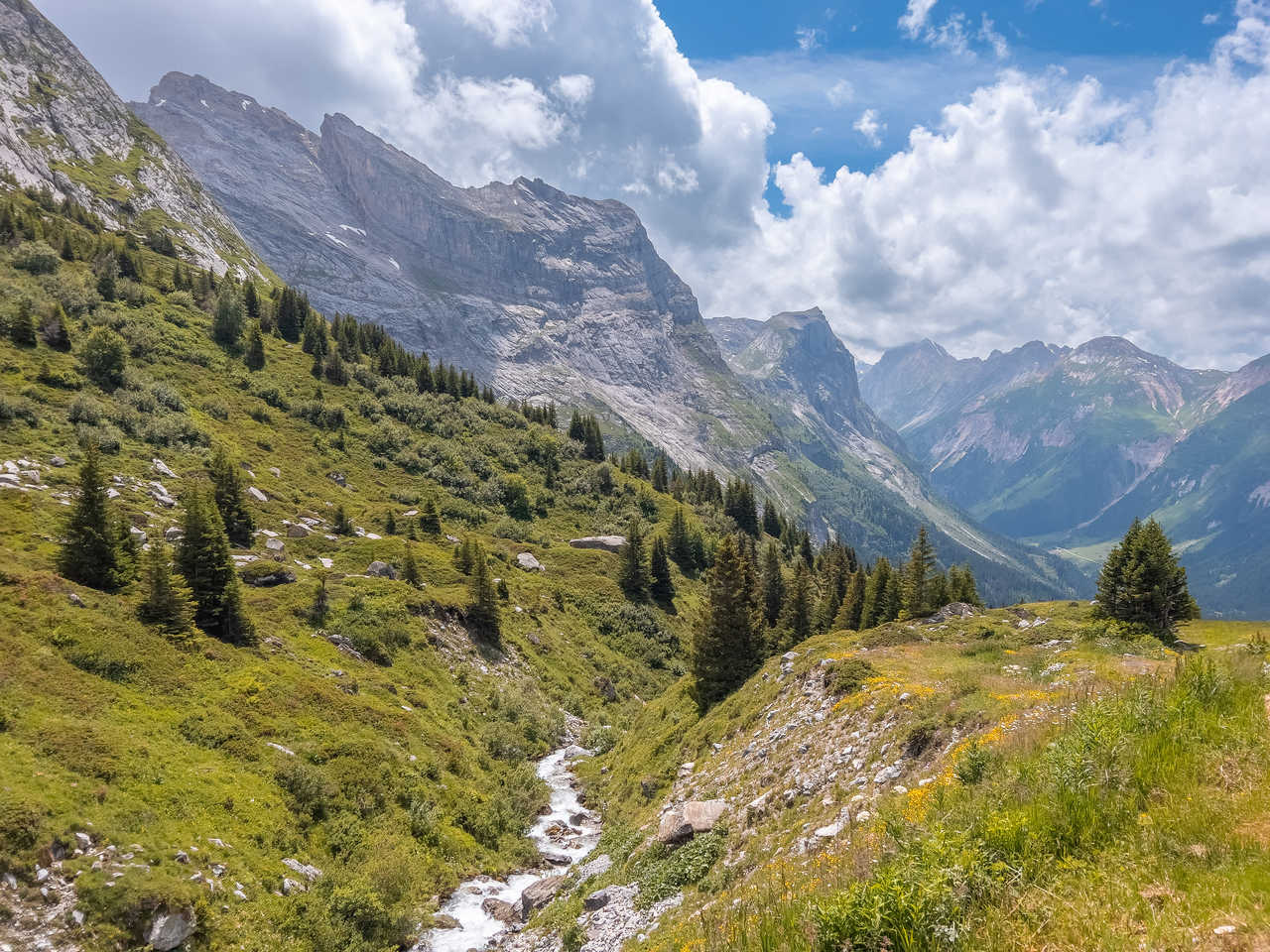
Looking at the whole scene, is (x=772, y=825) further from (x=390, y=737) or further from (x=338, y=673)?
(x=338, y=673)

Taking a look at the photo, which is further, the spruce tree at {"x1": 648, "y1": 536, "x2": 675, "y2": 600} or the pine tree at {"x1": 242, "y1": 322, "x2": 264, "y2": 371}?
the pine tree at {"x1": 242, "y1": 322, "x2": 264, "y2": 371}

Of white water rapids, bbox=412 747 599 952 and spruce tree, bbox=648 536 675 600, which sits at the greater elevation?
spruce tree, bbox=648 536 675 600

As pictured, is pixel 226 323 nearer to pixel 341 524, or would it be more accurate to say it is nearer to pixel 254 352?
pixel 254 352

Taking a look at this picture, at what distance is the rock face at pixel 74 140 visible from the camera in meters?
143

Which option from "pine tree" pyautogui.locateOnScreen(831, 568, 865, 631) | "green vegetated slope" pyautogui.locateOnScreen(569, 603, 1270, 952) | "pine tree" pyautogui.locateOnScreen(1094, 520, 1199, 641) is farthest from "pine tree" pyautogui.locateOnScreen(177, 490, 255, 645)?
"pine tree" pyautogui.locateOnScreen(831, 568, 865, 631)

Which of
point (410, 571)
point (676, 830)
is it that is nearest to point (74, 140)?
point (410, 571)

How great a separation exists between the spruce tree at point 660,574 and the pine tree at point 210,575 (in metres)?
59.0

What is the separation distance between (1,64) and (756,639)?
250132 mm

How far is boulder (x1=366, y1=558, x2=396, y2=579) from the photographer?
53312 millimetres

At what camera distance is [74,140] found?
16425 cm

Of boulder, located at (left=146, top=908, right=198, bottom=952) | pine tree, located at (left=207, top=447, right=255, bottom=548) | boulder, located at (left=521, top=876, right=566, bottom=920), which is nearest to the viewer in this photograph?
boulder, located at (left=146, top=908, right=198, bottom=952)

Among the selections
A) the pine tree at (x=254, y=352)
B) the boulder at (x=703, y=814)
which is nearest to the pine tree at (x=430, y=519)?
the pine tree at (x=254, y=352)

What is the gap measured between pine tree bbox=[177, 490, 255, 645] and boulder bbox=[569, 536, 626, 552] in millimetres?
61381

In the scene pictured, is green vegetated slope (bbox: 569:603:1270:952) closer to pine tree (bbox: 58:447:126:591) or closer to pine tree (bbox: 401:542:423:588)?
pine tree (bbox: 58:447:126:591)
